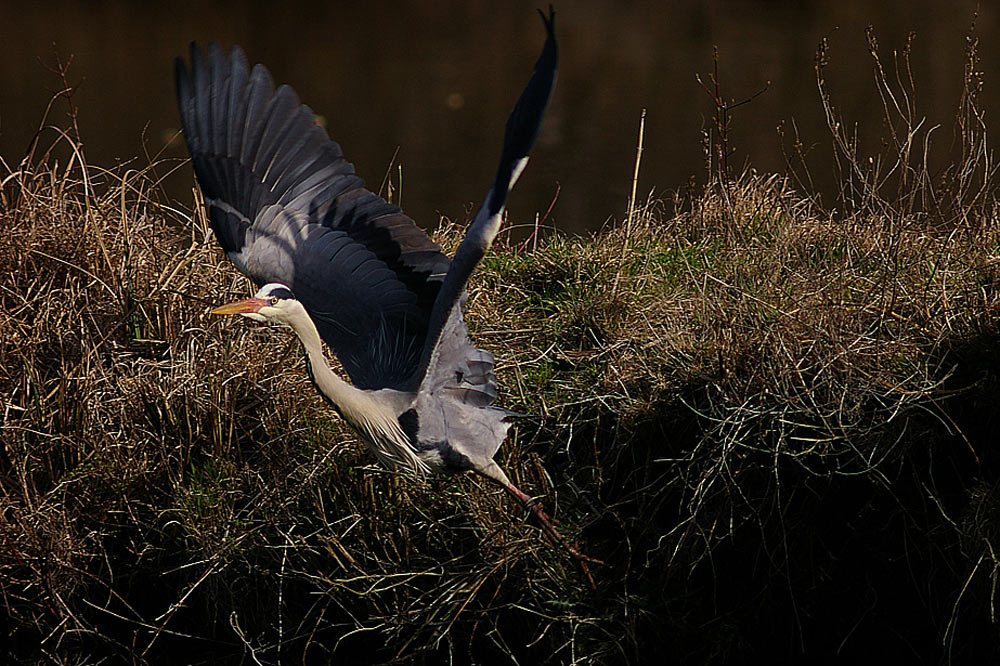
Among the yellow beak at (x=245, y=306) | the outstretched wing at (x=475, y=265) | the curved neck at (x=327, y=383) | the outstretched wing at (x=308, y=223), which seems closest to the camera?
the outstretched wing at (x=475, y=265)

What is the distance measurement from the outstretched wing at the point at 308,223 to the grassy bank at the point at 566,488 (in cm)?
32

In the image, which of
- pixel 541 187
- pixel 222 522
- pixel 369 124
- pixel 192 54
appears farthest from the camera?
pixel 369 124

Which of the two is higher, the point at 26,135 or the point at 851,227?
the point at 851,227

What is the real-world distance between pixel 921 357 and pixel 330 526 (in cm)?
159

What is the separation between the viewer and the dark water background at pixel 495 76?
7234 mm

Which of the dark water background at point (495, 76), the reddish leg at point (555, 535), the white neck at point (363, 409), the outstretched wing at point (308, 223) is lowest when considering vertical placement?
the dark water background at point (495, 76)

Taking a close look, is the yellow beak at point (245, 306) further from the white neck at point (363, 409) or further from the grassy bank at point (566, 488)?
the grassy bank at point (566, 488)

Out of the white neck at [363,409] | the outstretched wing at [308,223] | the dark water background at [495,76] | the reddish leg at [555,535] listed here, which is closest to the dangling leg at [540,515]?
the reddish leg at [555,535]

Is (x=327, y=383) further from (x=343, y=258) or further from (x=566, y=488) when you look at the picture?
(x=566, y=488)

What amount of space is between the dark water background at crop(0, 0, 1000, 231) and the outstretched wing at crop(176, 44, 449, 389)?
123 inches

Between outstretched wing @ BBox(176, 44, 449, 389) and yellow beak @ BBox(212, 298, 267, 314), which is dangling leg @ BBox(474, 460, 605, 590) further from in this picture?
yellow beak @ BBox(212, 298, 267, 314)

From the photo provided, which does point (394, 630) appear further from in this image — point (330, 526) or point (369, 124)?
point (369, 124)

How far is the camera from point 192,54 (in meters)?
2.79

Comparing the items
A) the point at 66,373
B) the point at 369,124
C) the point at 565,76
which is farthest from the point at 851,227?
the point at 565,76
